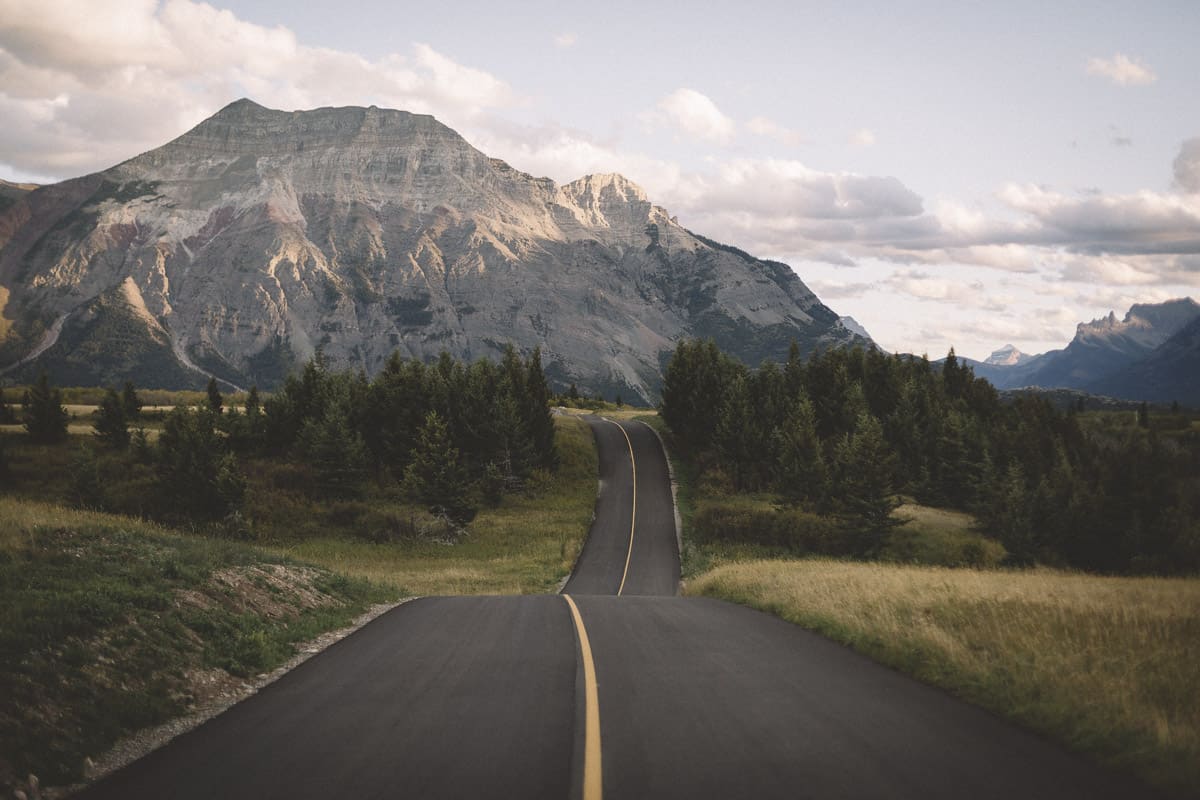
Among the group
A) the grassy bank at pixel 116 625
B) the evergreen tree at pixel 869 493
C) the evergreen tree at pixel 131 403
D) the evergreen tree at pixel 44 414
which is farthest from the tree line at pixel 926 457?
A: the evergreen tree at pixel 131 403

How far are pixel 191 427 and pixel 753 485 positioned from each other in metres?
42.0

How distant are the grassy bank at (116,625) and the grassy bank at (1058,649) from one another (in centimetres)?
979

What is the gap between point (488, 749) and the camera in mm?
A: 7070

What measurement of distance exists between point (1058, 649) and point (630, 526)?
4461cm

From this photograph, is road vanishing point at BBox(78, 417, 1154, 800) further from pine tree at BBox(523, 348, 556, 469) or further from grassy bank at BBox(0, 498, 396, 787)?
pine tree at BBox(523, 348, 556, 469)

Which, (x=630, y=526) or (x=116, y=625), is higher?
(x=116, y=625)

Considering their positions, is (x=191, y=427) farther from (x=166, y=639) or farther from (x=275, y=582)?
(x=166, y=639)

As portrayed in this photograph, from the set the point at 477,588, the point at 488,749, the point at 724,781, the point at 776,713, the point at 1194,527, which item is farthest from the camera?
the point at 1194,527

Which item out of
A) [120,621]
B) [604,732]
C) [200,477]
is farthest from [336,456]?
[604,732]

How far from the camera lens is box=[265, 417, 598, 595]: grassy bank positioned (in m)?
32.8

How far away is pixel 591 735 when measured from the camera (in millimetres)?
7391

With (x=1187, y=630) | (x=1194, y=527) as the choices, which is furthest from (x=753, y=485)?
(x=1187, y=630)

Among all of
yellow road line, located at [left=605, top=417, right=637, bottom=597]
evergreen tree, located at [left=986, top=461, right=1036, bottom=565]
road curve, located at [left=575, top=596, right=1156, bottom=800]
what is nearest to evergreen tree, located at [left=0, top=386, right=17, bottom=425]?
yellow road line, located at [left=605, top=417, right=637, bottom=597]

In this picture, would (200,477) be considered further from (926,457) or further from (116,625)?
(926,457)
